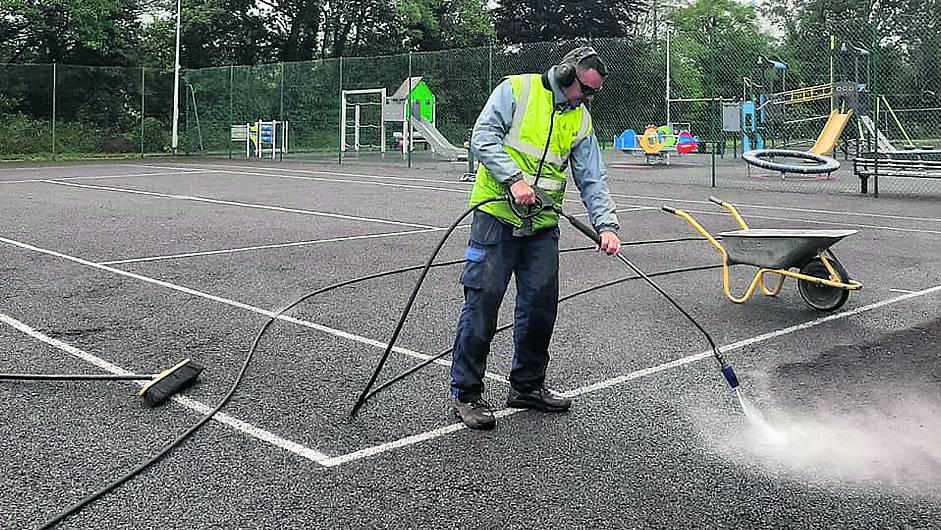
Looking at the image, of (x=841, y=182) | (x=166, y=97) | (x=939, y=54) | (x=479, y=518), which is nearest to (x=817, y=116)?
(x=939, y=54)

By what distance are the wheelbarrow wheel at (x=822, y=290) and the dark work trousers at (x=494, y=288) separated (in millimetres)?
3387

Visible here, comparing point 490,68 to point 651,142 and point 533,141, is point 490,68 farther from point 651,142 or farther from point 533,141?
point 533,141

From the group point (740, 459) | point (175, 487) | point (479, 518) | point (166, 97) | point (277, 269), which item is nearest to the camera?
point (479, 518)

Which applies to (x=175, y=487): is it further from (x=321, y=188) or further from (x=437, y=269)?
(x=321, y=188)

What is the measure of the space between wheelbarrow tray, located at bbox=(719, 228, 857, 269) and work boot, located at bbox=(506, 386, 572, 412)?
294 centimetres

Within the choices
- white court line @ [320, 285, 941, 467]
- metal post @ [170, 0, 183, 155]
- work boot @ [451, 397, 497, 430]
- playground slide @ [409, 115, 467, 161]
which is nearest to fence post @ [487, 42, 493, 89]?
playground slide @ [409, 115, 467, 161]

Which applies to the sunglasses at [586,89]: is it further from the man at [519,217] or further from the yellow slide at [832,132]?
the yellow slide at [832,132]

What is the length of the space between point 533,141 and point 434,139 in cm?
2704

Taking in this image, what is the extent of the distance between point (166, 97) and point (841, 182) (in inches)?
981

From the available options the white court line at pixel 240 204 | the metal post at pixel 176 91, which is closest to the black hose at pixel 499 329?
the white court line at pixel 240 204

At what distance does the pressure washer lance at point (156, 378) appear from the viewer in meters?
5.40

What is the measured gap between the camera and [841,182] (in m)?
21.4

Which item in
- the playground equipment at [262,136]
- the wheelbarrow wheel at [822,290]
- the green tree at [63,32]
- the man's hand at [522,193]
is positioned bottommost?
the wheelbarrow wheel at [822,290]

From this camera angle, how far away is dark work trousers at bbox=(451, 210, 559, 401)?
16.7 ft
